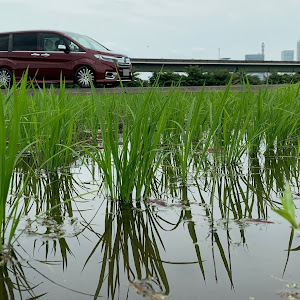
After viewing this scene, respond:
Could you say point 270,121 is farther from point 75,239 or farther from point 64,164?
point 75,239

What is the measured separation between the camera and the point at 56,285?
109 cm

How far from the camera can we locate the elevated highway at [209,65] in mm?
38706

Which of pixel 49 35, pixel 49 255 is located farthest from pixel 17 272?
pixel 49 35

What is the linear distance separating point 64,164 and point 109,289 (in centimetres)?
151

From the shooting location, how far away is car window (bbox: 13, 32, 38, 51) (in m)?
12.2

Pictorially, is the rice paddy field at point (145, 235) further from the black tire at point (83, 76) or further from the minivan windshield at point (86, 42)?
the minivan windshield at point (86, 42)

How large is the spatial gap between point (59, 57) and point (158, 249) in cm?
1117

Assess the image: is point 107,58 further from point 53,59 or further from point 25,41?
point 25,41

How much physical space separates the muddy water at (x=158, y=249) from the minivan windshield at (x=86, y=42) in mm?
10422

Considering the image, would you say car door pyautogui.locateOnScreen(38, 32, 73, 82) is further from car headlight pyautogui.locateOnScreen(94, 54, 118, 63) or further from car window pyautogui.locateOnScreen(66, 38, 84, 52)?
car headlight pyautogui.locateOnScreen(94, 54, 118, 63)

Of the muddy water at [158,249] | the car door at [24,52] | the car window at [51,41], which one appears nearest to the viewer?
the muddy water at [158,249]

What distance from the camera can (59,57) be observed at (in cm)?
1191

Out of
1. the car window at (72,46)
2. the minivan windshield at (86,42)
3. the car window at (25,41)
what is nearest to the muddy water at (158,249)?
the car window at (72,46)

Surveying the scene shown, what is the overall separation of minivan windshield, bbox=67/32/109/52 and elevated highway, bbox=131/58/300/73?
73.8 ft
